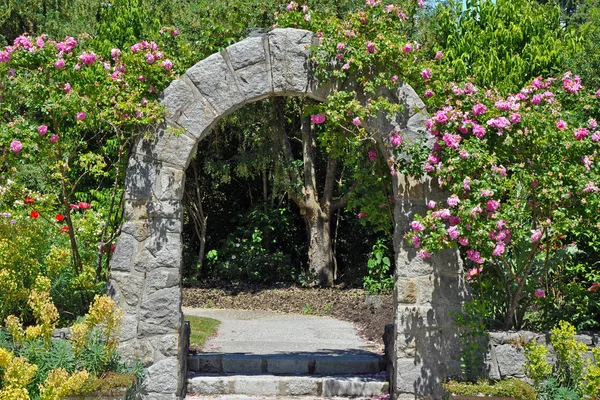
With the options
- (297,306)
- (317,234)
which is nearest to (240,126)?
(317,234)

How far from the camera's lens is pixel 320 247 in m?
13.8

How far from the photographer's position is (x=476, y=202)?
560cm

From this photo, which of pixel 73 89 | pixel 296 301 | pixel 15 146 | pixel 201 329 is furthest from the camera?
pixel 296 301

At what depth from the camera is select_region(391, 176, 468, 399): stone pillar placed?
592 cm

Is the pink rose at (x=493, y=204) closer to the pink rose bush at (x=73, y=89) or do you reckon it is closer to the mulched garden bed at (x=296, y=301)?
the pink rose bush at (x=73, y=89)

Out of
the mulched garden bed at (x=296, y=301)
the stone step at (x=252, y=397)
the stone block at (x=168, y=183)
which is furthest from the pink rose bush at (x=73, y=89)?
the mulched garden bed at (x=296, y=301)

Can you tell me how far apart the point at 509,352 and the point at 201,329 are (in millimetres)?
5149

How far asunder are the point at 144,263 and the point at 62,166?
1.12m

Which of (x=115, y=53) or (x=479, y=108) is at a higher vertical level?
(x=115, y=53)

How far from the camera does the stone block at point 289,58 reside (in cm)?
599

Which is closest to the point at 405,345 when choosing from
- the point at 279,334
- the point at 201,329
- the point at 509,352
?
the point at 509,352

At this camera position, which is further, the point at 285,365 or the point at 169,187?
the point at 285,365

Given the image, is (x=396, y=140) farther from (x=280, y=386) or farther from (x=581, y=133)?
(x=280, y=386)

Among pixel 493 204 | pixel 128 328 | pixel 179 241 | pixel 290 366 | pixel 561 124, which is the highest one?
pixel 561 124
